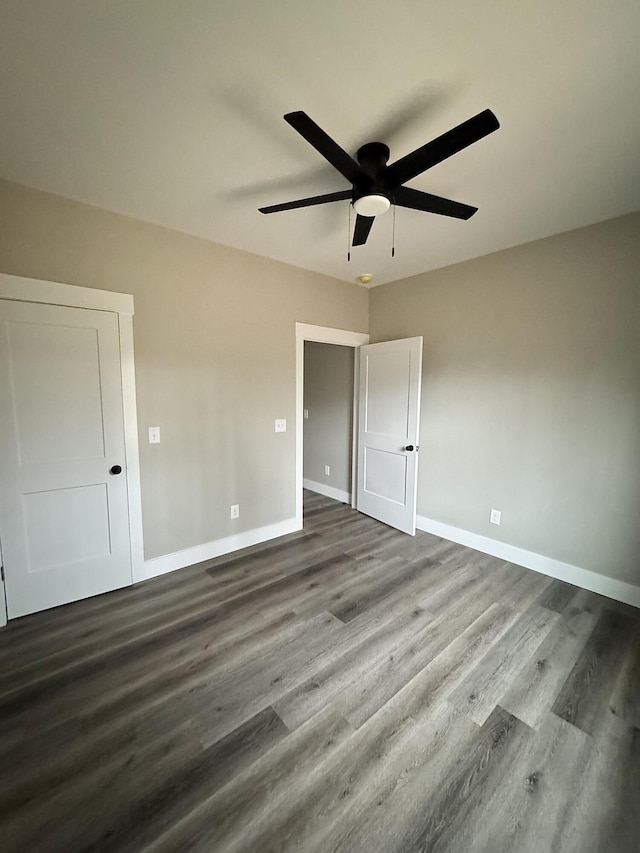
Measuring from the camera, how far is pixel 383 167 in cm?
A: 159

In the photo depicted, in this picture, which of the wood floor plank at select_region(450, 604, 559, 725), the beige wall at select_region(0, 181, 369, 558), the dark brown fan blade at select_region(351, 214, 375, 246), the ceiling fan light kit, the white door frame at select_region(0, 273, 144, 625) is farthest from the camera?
the beige wall at select_region(0, 181, 369, 558)

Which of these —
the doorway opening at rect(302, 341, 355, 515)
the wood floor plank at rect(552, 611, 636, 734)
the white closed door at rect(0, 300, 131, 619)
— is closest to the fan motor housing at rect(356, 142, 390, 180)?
the white closed door at rect(0, 300, 131, 619)

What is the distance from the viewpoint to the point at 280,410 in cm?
326

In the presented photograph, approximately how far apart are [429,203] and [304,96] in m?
0.70

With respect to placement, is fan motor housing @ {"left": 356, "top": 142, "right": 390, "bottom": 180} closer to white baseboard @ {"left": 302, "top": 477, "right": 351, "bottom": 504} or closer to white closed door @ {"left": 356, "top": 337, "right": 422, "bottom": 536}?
white closed door @ {"left": 356, "top": 337, "right": 422, "bottom": 536}

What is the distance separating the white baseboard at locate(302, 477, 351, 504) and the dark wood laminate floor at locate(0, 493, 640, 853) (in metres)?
1.89

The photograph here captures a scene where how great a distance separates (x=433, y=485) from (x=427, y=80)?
2.99 metres

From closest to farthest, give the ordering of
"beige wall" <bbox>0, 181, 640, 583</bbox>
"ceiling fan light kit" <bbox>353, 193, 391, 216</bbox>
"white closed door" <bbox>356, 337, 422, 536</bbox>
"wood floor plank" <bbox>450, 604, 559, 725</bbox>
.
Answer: "ceiling fan light kit" <bbox>353, 193, 391, 216</bbox>
"wood floor plank" <bbox>450, 604, 559, 725</bbox>
"beige wall" <bbox>0, 181, 640, 583</bbox>
"white closed door" <bbox>356, 337, 422, 536</bbox>

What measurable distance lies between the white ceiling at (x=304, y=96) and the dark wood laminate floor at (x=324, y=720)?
266 cm

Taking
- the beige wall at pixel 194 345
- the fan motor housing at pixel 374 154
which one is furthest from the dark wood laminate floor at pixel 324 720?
the fan motor housing at pixel 374 154

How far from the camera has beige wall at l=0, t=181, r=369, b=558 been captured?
2.13 meters

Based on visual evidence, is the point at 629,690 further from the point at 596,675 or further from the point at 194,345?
the point at 194,345

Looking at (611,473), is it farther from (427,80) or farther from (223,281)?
(223,281)

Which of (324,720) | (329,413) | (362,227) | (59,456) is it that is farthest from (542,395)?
(59,456)
